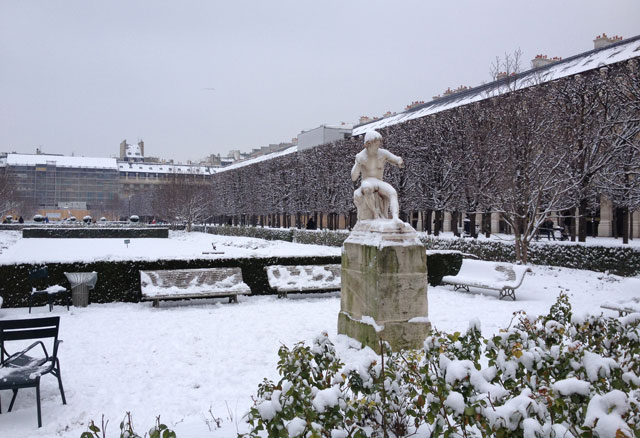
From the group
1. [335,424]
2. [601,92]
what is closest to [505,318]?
[335,424]

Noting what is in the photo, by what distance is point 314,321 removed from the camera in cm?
Answer: 841

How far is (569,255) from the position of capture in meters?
14.8

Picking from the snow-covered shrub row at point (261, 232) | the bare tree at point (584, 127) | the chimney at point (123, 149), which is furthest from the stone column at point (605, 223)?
the chimney at point (123, 149)

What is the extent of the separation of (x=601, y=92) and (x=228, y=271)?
666 inches

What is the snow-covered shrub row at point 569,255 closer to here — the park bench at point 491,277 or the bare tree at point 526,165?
the bare tree at point 526,165

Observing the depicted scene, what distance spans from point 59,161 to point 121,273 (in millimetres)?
85396

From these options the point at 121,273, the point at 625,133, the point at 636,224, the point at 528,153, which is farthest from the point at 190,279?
the point at 636,224

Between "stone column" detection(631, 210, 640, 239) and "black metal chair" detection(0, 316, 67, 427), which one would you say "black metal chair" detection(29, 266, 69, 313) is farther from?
"stone column" detection(631, 210, 640, 239)

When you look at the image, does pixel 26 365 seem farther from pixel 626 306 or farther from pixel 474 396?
pixel 626 306

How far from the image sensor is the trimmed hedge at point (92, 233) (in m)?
35.4

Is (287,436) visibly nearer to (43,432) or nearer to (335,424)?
(335,424)

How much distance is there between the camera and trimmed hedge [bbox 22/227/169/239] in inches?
1393

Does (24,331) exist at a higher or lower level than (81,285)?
higher

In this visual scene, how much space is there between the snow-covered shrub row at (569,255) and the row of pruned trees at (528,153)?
42.7 inches
